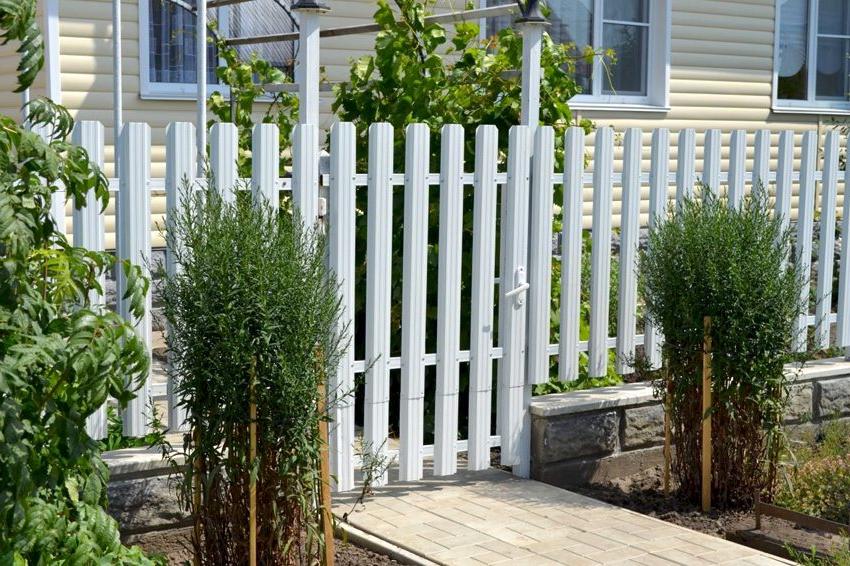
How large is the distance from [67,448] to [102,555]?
1.16 ft

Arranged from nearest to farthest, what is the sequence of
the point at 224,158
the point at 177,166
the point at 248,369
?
the point at 248,369 < the point at 177,166 < the point at 224,158

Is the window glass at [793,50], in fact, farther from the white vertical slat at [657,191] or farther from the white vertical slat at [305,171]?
the white vertical slat at [305,171]

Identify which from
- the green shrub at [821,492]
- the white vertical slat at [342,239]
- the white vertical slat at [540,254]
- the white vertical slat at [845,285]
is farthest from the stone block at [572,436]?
the white vertical slat at [845,285]

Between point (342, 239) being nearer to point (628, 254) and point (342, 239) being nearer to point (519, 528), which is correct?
point (519, 528)

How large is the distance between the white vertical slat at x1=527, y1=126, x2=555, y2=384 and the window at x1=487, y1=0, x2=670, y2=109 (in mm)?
6231

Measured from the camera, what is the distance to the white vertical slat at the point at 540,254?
21.1ft

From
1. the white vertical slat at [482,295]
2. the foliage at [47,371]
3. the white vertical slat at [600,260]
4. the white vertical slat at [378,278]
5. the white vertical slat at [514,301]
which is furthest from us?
the white vertical slat at [600,260]

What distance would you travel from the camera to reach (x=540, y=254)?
6469mm

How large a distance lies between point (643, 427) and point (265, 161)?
2764 mm

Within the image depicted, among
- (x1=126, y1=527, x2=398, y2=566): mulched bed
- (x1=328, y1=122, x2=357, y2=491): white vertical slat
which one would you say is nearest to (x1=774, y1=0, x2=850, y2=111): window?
(x1=328, y1=122, x2=357, y2=491): white vertical slat

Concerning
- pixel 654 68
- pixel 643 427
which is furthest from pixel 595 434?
pixel 654 68

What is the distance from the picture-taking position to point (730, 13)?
1352cm

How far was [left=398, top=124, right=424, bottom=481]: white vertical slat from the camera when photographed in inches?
234

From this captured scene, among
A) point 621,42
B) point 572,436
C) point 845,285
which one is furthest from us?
point 621,42
